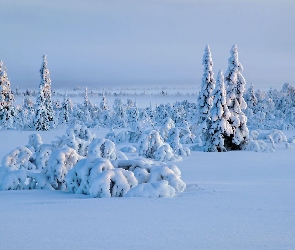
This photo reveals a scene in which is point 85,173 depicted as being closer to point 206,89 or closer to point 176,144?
point 176,144

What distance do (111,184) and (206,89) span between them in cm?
2328

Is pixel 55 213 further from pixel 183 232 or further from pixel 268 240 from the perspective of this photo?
pixel 268 240

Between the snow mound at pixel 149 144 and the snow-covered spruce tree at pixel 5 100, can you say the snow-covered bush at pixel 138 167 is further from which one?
the snow-covered spruce tree at pixel 5 100

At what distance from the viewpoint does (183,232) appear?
3.59 m

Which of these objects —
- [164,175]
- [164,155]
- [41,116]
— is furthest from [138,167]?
[41,116]

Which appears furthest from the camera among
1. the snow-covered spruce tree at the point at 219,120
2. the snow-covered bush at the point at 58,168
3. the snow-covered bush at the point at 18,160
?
the snow-covered spruce tree at the point at 219,120

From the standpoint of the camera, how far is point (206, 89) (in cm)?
2869

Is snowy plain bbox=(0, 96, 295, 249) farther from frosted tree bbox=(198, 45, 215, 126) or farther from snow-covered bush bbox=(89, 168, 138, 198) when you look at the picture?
frosted tree bbox=(198, 45, 215, 126)

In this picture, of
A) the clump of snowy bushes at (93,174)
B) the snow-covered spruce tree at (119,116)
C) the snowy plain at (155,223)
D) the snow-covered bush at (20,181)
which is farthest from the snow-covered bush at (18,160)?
the snow-covered spruce tree at (119,116)

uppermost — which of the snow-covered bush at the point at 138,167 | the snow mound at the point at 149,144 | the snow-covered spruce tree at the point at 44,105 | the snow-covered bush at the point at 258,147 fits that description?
the snow-covered spruce tree at the point at 44,105

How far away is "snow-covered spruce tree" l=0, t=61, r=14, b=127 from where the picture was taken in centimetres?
5162

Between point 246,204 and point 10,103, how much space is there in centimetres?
5268

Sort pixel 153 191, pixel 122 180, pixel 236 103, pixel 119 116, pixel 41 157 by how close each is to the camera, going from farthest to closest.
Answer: pixel 119 116
pixel 236 103
pixel 41 157
pixel 122 180
pixel 153 191

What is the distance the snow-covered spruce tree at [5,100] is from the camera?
2032 inches
